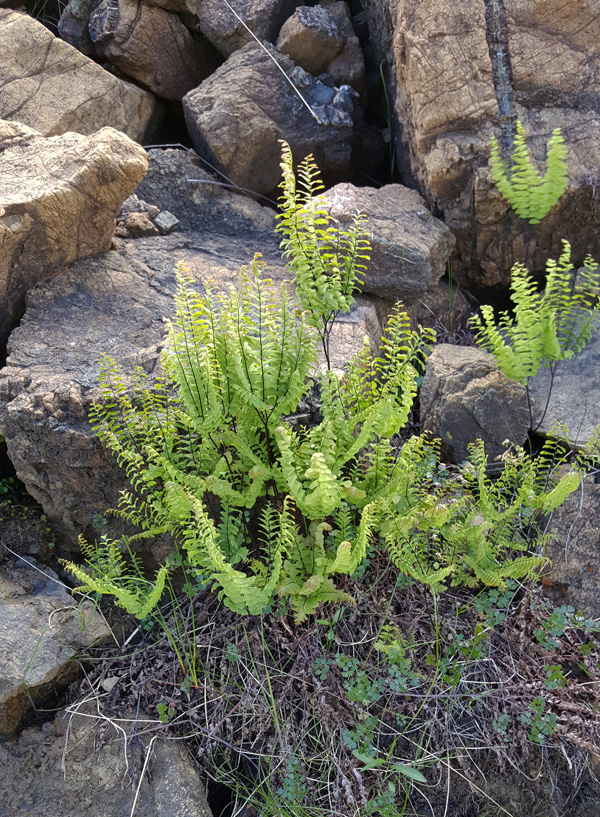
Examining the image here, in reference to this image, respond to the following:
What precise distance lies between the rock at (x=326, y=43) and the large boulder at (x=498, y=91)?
574 millimetres

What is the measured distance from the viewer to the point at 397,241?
155 inches

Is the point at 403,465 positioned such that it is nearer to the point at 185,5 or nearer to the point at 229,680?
the point at 229,680

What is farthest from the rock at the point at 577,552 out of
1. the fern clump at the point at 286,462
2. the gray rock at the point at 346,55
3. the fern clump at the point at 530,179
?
the gray rock at the point at 346,55

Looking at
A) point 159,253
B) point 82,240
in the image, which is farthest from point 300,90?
point 82,240

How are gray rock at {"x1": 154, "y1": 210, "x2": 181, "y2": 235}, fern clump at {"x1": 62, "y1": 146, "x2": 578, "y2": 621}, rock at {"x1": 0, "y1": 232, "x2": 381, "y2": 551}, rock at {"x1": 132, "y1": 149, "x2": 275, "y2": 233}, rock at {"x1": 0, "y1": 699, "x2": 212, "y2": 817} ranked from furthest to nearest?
rock at {"x1": 132, "y1": 149, "x2": 275, "y2": 233} < gray rock at {"x1": 154, "y1": 210, "x2": 181, "y2": 235} < rock at {"x1": 0, "y1": 232, "x2": 381, "y2": 551} < rock at {"x1": 0, "y1": 699, "x2": 212, "y2": 817} < fern clump at {"x1": 62, "y1": 146, "x2": 578, "y2": 621}

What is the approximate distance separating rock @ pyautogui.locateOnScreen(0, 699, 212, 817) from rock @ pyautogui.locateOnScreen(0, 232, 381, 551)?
0.86 metres

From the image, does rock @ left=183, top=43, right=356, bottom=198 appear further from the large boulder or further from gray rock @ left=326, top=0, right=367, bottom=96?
the large boulder

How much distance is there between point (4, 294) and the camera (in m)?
3.45

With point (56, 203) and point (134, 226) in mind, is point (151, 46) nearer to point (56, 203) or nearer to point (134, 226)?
point (134, 226)

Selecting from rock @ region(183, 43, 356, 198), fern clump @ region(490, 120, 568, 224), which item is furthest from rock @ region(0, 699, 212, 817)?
rock @ region(183, 43, 356, 198)

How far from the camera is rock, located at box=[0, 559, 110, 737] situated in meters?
2.76

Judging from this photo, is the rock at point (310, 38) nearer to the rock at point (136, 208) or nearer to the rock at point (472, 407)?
the rock at point (136, 208)

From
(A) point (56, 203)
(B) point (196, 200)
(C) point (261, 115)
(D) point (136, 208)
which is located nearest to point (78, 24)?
(C) point (261, 115)

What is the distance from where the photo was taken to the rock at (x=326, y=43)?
4656 millimetres
